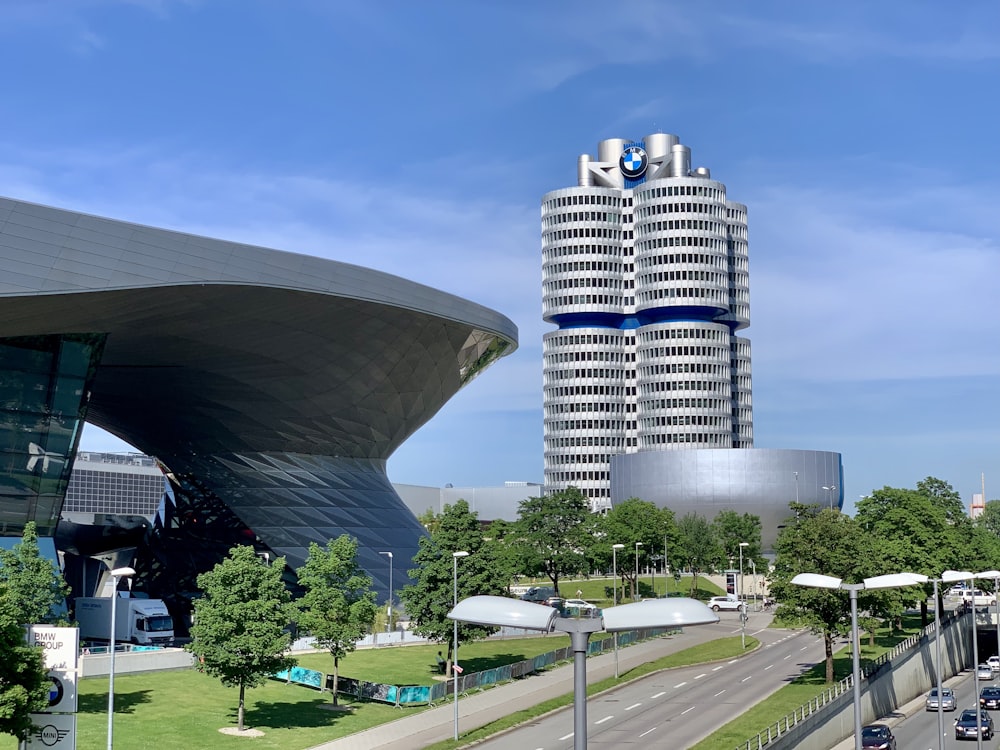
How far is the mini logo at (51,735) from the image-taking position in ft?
88.7

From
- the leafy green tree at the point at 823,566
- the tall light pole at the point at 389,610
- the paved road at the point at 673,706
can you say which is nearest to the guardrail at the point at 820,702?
the leafy green tree at the point at 823,566

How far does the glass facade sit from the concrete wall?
43.2 meters

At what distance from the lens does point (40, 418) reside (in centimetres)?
6850

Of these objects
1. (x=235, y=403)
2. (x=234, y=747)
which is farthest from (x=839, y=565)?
(x=235, y=403)

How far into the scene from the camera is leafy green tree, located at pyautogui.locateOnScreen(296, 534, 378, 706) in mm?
57188

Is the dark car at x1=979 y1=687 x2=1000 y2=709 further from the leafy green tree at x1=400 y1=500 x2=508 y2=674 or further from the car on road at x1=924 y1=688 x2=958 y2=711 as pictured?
the leafy green tree at x1=400 y1=500 x2=508 y2=674

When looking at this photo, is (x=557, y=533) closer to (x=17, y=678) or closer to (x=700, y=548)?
(x=700, y=548)

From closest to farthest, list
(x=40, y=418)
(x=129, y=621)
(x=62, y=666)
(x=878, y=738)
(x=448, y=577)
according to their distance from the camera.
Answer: (x=62, y=666), (x=878, y=738), (x=448, y=577), (x=40, y=418), (x=129, y=621)

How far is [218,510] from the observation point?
86000mm

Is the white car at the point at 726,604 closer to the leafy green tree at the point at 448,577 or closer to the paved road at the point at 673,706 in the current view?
the paved road at the point at 673,706

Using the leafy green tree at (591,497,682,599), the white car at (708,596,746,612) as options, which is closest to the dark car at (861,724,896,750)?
the white car at (708,596,746,612)

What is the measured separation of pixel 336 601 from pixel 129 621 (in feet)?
66.6

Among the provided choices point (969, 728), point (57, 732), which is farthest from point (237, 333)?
point (57, 732)

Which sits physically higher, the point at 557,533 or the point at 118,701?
the point at 557,533
